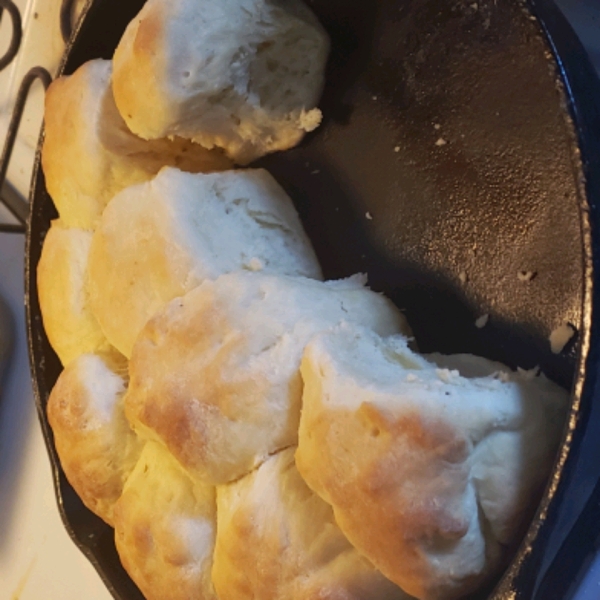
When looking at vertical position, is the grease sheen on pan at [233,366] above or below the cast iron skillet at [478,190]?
below

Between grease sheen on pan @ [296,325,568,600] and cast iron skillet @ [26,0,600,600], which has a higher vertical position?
cast iron skillet @ [26,0,600,600]

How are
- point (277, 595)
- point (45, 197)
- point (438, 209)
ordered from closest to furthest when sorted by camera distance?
point (277, 595)
point (438, 209)
point (45, 197)

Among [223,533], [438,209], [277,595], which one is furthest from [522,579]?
[438,209]

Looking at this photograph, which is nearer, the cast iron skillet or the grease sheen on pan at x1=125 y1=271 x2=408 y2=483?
the cast iron skillet

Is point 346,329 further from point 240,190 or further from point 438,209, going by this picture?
point 240,190

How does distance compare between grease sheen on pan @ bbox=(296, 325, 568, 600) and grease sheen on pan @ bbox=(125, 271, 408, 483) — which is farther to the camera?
grease sheen on pan @ bbox=(125, 271, 408, 483)

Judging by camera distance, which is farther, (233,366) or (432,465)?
(233,366)

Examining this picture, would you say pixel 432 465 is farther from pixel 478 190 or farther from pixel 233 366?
pixel 478 190

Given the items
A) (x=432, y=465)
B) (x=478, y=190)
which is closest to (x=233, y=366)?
(x=432, y=465)
